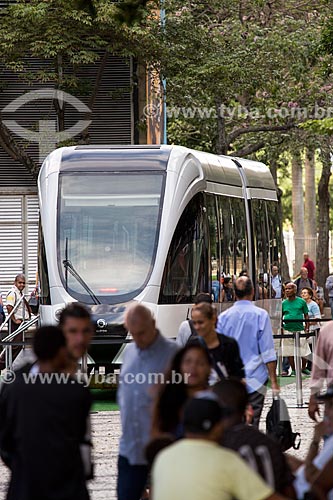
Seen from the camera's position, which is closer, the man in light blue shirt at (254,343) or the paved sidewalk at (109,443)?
the man in light blue shirt at (254,343)

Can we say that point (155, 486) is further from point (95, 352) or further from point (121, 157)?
point (121, 157)

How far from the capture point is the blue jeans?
890cm

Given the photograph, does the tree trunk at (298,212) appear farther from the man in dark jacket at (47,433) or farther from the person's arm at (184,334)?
the man in dark jacket at (47,433)

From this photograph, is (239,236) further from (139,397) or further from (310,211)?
(310,211)

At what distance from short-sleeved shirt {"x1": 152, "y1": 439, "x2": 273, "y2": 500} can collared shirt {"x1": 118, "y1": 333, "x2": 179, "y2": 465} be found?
244cm

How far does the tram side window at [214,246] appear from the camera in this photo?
68.7 feet

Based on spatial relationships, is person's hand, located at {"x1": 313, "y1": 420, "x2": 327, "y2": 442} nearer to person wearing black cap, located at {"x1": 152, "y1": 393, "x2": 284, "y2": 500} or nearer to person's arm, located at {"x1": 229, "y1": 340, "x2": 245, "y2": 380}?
person wearing black cap, located at {"x1": 152, "y1": 393, "x2": 284, "y2": 500}

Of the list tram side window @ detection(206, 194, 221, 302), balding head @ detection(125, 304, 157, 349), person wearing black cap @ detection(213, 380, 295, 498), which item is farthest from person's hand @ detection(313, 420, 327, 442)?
tram side window @ detection(206, 194, 221, 302)

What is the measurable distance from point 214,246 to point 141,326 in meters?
12.3

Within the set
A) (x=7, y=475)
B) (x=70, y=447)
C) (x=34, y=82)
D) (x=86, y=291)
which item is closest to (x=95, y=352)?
(x=86, y=291)

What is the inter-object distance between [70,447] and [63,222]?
40.9 ft

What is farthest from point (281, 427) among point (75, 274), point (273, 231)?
point (273, 231)

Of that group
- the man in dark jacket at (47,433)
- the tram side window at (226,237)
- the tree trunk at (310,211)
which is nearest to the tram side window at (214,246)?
the tram side window at (226,237)

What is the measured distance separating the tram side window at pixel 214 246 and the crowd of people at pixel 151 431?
10797 mm
